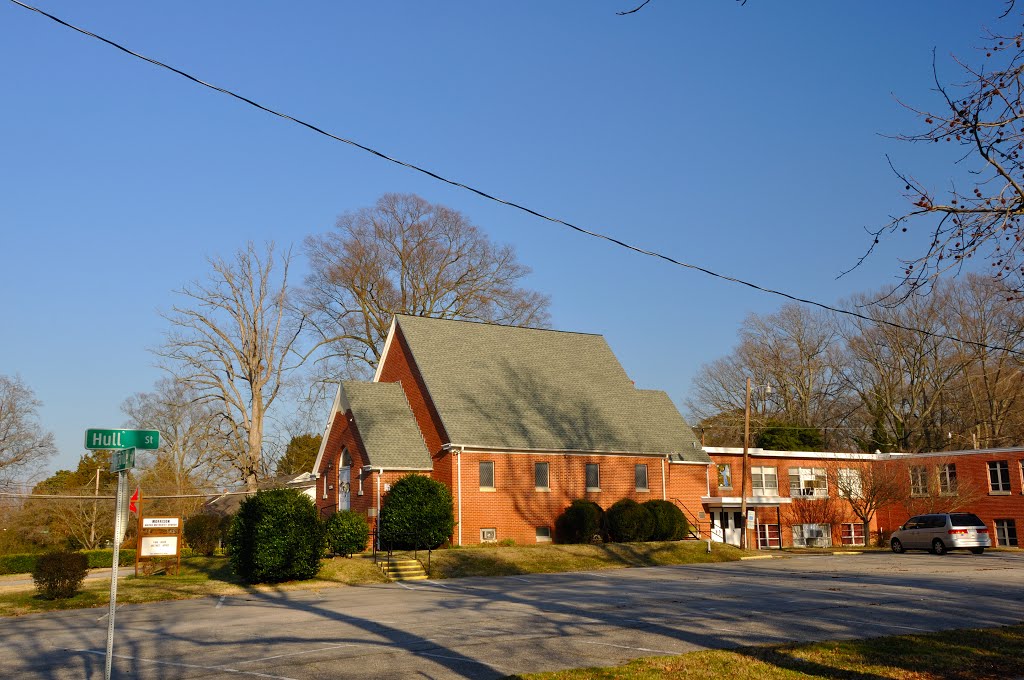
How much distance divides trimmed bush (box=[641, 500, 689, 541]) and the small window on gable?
644 centimetres

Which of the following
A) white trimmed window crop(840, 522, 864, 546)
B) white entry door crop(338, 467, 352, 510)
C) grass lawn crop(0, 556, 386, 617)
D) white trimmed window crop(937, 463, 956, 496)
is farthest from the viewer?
white trimmed window crop(840, 522, 864, 546)

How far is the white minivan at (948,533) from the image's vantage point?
36.0 meters

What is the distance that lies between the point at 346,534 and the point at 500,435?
8.89 metres

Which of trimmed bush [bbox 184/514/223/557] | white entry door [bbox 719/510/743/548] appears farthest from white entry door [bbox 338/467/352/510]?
white entry door [bbox 719/510/743/548]

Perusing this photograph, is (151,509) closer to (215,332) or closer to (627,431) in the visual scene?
(215,332)

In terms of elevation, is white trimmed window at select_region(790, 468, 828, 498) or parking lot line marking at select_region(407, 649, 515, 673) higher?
white trimmed window at select_region(790, 468, 828, 498)

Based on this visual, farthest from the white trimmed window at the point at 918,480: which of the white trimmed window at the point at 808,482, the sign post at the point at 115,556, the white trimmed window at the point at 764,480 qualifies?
the sign post at the point at 115,556

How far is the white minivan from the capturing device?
1416 inches

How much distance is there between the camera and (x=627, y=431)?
131ft

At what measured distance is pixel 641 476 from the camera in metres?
39.4

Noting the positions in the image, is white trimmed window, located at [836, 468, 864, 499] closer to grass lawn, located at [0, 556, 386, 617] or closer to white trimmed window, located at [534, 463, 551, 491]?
white trimmed window, located at [534, 463, 551, 491]

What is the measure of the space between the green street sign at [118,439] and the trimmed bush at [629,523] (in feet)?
87.8

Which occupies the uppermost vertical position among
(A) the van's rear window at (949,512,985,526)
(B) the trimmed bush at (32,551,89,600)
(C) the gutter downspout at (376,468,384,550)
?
(C) the gutter downspout at (376,468,384,550)

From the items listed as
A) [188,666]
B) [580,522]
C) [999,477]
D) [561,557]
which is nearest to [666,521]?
[580,522]
